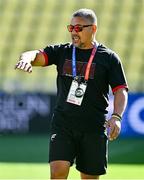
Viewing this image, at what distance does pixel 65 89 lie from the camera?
17.4 feet

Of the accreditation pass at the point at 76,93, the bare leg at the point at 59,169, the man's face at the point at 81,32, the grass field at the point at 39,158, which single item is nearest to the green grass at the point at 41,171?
the grass field at the point at 39,158

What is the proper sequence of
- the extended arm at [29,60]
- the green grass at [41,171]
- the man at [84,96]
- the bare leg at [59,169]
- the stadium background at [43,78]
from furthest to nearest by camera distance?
the stadium background at [43,78] < the green grass at [41,171] < the man at [84,96] < the bare leg at [59,169] < the extended arm at [29,60]

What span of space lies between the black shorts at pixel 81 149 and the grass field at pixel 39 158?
2.55 m

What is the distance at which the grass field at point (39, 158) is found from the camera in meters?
8.22

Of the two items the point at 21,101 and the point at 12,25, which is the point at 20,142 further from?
the point at 12,25

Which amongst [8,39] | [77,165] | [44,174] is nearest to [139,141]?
[44,174]

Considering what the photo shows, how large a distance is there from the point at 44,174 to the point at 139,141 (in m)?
3.79

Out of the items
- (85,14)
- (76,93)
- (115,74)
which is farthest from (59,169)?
(85,14)

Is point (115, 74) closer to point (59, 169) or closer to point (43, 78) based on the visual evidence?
point (59, 169)

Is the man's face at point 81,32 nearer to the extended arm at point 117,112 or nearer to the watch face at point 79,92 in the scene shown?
the watch face at point 79,92

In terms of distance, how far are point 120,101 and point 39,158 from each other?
175 inches

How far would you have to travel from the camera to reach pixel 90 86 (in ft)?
17.3

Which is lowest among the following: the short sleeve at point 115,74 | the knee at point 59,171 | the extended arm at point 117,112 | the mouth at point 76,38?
the knee at point 59,171

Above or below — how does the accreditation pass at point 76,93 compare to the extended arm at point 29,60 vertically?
below
